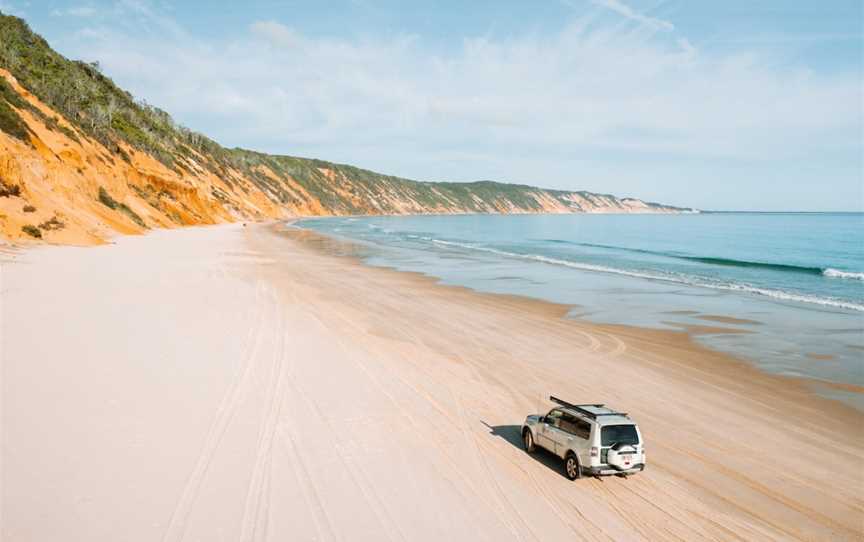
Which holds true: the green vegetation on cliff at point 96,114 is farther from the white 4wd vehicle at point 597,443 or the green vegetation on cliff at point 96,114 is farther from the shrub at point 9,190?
the white 4wd vehicle at point 597,443

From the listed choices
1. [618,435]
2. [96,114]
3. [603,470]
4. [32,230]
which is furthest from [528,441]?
[96,114]

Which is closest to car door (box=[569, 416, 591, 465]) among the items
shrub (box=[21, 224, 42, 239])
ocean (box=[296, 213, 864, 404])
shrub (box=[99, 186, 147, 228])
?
ocean (box=[296, 213, 864, 404])

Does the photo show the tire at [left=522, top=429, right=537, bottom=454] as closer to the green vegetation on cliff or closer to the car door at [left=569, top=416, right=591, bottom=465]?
the car door at [left=569, top=416, right=591, bottom=465]

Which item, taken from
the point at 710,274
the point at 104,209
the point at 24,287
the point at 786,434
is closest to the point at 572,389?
the point at 786,434

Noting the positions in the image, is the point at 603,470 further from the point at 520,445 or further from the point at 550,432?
the point at 520,445

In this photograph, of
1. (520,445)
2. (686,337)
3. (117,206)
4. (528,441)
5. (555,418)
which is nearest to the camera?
(555,418)

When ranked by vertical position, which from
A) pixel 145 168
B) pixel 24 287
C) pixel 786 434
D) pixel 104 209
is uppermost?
pixel 145 168

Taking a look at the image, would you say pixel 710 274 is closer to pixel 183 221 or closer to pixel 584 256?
pixel 584 256
